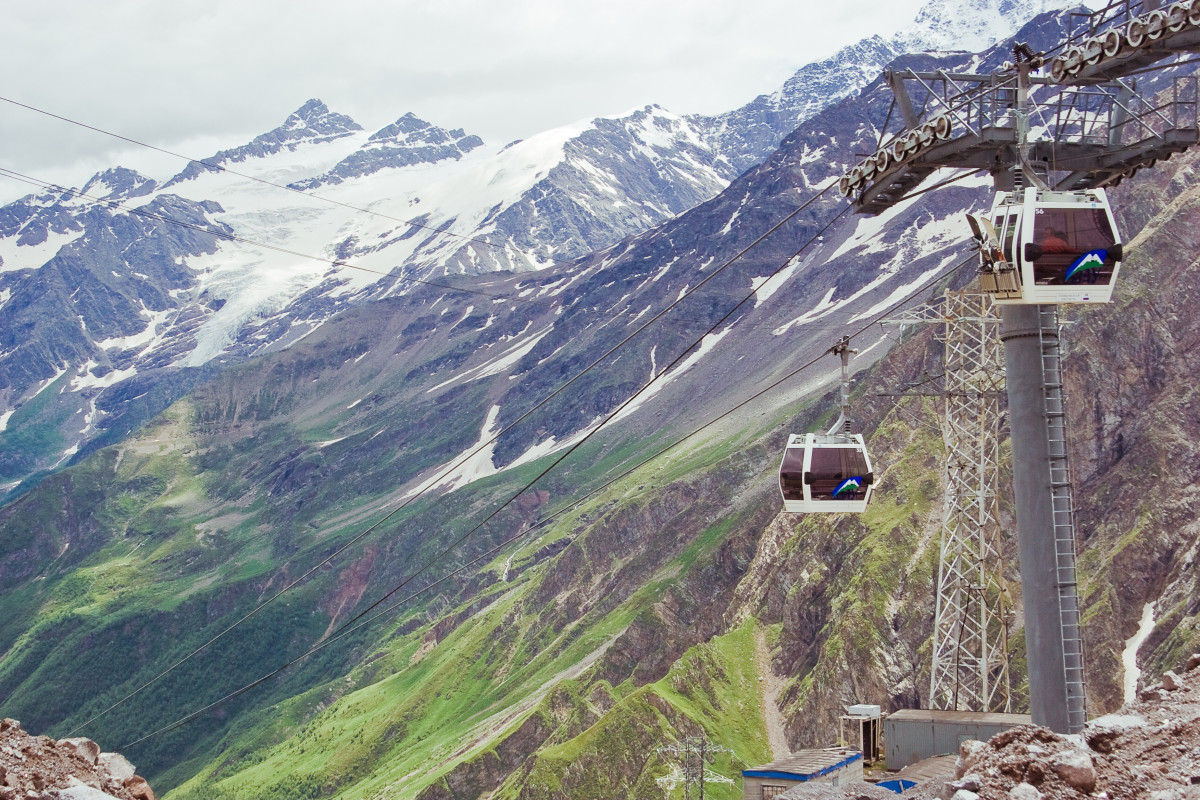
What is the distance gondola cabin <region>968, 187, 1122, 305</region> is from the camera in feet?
62.7

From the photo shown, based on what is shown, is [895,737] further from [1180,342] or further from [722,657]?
[1180,342]

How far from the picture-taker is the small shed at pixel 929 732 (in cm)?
4003

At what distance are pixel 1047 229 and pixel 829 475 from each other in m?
10.5

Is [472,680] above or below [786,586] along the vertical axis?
below

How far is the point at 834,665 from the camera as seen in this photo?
9638cm

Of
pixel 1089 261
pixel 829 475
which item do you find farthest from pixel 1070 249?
pixel 829 475

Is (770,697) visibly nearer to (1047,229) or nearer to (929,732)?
(929,732)

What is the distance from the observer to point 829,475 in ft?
94.3

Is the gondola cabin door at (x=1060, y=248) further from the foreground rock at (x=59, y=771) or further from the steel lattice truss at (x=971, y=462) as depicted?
the steel lattice truss at (x=971, y=462)

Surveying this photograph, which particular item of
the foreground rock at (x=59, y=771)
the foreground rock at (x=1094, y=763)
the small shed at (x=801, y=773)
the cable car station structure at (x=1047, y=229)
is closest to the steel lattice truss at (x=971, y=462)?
the small shed at (x=801, y=773)

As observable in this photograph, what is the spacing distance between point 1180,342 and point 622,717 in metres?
53.3

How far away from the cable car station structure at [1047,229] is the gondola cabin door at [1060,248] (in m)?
0.01

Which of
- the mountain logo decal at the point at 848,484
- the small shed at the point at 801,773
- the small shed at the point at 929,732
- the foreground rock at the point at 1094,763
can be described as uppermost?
the mountain logo decal at the point at 848,484

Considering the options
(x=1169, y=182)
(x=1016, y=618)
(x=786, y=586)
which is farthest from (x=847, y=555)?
(x=1169, y=182)
